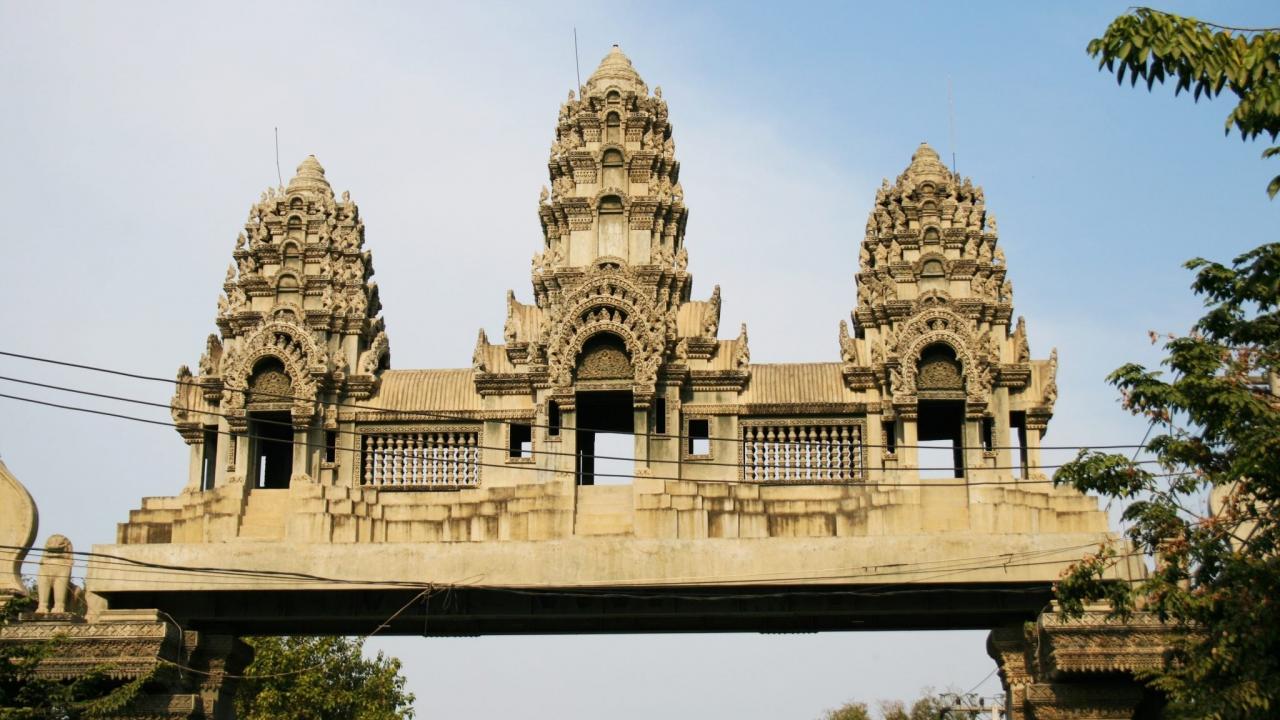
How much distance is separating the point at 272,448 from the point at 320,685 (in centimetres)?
1280

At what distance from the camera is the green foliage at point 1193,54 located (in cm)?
1350

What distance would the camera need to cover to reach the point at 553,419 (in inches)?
1304

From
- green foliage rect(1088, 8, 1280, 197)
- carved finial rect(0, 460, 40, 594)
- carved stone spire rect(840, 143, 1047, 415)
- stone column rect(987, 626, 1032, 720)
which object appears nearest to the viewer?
green foliage rect(1088, 8, 1280, 197)

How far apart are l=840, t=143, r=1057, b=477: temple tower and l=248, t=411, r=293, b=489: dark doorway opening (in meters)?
11.2

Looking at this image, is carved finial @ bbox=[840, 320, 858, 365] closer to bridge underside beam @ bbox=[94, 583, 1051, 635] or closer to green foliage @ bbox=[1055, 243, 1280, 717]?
bridge underside beam @ bbox=[94, 583, 1051, 635]

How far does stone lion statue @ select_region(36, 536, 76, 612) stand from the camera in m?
29.5

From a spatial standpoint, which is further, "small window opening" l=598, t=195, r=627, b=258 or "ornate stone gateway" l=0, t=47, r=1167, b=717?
"small window opening" l=598, t=195, r=627, b=258

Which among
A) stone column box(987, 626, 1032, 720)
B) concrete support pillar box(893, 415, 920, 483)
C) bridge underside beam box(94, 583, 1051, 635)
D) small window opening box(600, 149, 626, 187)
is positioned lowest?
stone column box(987, 626, 1032, 720)

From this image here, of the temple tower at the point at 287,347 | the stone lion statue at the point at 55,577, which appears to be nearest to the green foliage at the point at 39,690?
the stone lion statue at the point at 55,577

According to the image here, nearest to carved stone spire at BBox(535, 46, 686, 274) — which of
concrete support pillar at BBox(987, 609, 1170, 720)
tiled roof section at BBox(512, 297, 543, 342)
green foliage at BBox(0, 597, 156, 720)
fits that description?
tiled roof section at BBox(512, 297, 543, 342)

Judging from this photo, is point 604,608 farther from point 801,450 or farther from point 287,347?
point 287,347

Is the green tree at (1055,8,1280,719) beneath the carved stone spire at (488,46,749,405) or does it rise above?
beneath

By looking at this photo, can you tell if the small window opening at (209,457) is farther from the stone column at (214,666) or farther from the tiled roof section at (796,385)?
the tiled roof section at (796,385)

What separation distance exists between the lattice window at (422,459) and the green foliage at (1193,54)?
2091cm
